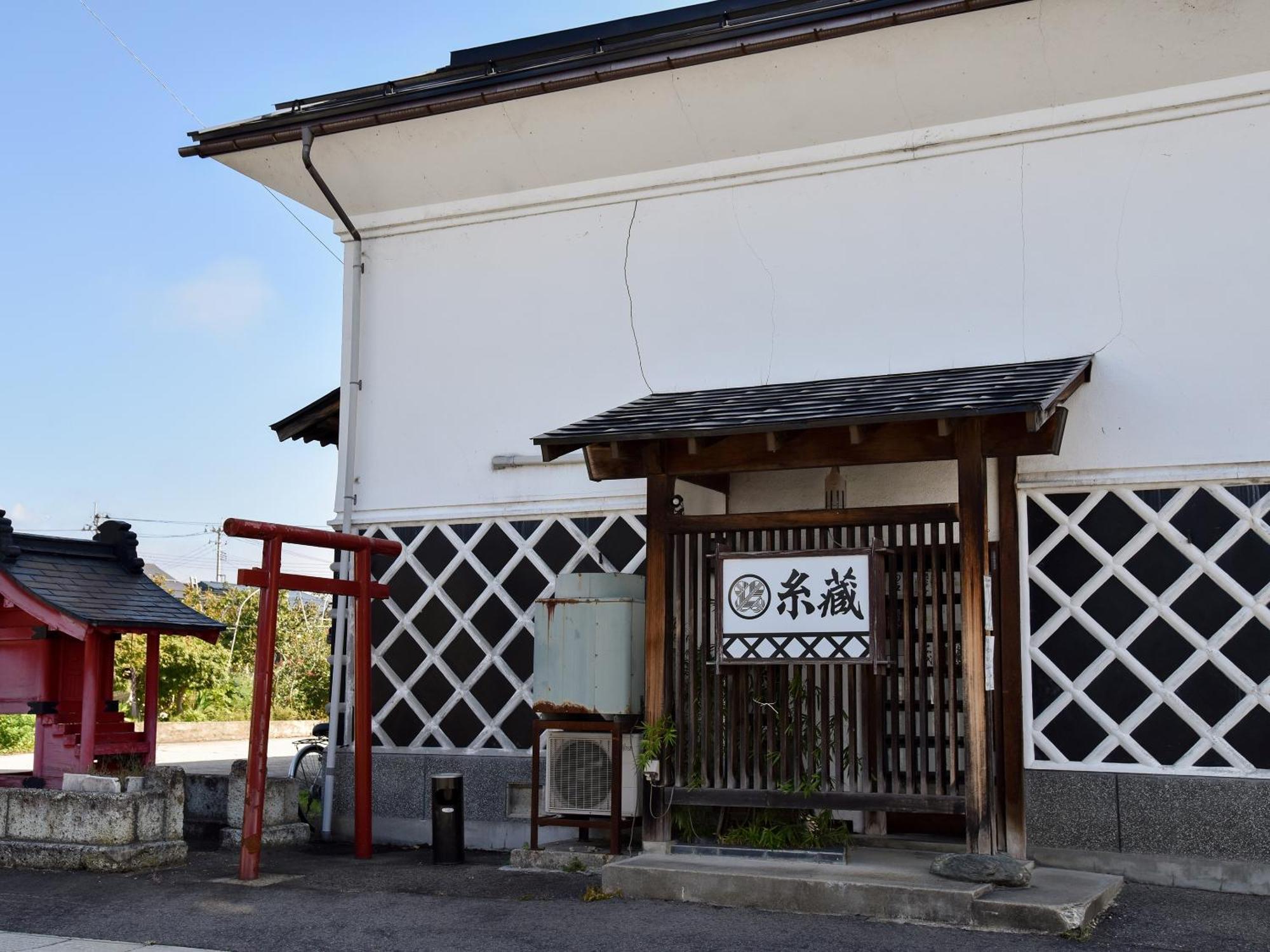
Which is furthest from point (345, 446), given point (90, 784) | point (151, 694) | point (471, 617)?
point (90, 784)

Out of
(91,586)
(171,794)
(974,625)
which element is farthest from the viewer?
(91,586)

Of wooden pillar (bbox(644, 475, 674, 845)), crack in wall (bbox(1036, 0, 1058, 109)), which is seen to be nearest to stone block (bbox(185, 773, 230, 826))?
wooden pillar (bbox(644, 475, 674, 845))

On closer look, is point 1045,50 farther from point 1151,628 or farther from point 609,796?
point 609,796

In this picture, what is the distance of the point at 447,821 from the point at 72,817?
2.49 m

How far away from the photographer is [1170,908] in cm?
634

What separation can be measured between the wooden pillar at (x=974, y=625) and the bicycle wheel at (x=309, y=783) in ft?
17.6

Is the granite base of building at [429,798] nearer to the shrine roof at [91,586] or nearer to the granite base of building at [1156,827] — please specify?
the shrine roof at [91,586]

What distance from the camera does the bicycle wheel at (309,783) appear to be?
983 centimetres

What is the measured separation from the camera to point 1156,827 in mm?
7027

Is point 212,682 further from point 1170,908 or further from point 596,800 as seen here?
point 1170,908

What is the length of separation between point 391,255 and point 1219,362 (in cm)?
652

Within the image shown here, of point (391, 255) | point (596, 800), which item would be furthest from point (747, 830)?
point (391, 255)

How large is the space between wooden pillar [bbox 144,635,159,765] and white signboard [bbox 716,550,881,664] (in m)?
4.62

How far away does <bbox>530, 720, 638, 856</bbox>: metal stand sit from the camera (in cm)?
759
